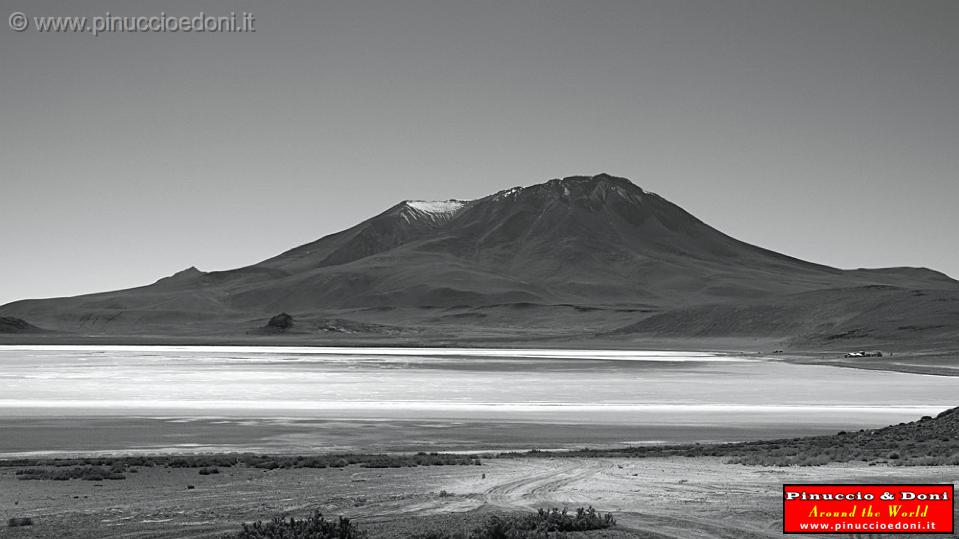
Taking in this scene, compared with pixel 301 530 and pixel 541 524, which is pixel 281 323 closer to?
pixel 541 524

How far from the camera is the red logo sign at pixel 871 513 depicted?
1071cm

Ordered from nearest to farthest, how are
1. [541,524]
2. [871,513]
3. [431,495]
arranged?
[871,513], [541,524], [431,495]

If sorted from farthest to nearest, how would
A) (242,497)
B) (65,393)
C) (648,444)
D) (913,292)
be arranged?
(913,292) < (65,393) < (648,444) < (242,497)

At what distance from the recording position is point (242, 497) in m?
16.1

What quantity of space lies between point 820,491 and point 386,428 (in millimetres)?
14754

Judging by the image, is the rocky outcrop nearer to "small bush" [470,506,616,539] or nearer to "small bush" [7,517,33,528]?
"small bush" [7,517,33,528]

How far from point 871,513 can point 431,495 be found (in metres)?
7.09

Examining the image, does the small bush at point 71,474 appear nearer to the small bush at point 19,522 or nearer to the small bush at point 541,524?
the small bush at point 19,522

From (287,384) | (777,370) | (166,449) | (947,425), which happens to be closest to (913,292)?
(777,370)

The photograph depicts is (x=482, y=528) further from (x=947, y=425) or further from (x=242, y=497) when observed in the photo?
(x=947, y=425)

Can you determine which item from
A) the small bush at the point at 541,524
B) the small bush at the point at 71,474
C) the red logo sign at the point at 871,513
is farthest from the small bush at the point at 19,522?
the red logo sign at the point at 871,513

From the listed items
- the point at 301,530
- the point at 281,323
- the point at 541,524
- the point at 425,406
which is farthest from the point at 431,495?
the point at 281,323

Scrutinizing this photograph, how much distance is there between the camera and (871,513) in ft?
36.1

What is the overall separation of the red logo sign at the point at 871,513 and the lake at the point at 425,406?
38.4ft
